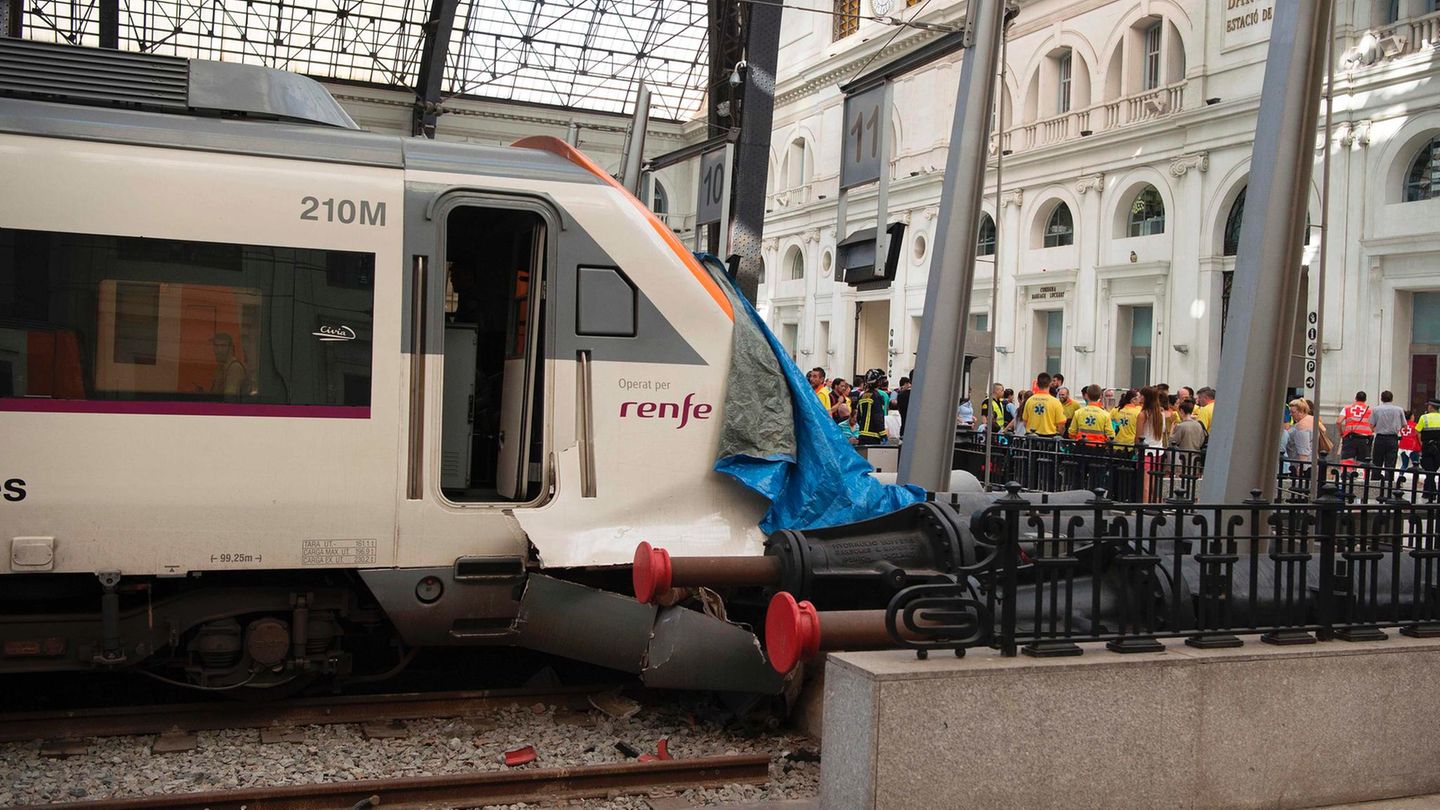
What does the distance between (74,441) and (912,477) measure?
5.64 metres

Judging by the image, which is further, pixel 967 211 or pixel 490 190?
pixel 967 211

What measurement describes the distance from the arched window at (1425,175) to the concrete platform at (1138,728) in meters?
24.8

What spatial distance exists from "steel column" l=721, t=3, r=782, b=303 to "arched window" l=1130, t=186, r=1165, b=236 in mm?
21026

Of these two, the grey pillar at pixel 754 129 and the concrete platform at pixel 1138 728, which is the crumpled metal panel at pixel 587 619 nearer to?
the concrete platform at pixel 1138 728

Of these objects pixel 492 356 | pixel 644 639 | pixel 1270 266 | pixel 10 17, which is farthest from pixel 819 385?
pixel 1270 266

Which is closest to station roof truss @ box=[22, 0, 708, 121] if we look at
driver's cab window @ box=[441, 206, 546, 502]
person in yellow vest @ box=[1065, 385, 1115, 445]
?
person in yellow vest @ box=[1065, 385, 1115, 445]

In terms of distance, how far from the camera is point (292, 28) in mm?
41531

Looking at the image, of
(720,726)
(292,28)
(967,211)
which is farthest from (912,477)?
(292,28)

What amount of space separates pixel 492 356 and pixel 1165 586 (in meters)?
4.74

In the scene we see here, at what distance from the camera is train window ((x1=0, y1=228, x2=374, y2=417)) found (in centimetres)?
674

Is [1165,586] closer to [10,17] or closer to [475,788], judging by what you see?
[475,788]

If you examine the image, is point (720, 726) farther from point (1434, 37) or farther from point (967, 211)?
point (1434, 37)

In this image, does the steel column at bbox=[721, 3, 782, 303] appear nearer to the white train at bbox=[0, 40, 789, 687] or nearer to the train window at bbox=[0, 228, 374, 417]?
the white train at bbox=[0, 40, 789, 687]

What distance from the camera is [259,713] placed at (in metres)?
7.65
